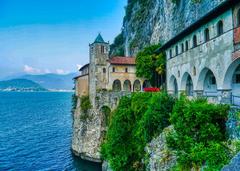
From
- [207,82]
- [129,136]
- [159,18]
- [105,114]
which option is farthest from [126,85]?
[207,82]

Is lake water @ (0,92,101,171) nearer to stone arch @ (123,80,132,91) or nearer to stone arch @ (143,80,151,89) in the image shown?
stone arch @ (123,80,132,91)

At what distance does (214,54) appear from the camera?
24.1m

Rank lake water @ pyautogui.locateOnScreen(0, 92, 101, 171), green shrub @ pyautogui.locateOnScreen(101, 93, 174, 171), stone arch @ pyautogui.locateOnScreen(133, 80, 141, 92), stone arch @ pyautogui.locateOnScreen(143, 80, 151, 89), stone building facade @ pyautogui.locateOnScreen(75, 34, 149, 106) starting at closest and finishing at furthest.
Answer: green shrub @ pyautogui.locateOnScreen(101, 93, 174, 171) < lake water @ pyautogui.locateOnScreen(0, 92, 101, 171) < stone building facade @ pyautogui.locateOnScreen(75, 34, 149, 106) < stone arch @ pyautogui.locateOnScreen(143, 80, 151, 89) < stone arch @ pyautogui.locateOnScreen(133, 80, 141, 92)

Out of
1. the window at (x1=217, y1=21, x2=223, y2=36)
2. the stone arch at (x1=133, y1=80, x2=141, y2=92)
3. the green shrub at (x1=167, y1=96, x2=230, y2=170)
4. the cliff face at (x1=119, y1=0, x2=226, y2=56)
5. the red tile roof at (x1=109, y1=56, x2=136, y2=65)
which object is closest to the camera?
the green shrub at (x1=167, y1=96, x2=230, y2=170)

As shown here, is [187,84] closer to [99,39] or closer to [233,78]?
[233,78]

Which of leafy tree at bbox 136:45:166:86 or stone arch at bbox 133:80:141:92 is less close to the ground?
leafy tree at bbox 136:45:166:86

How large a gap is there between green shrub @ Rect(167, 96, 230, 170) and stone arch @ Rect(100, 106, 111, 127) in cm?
2890

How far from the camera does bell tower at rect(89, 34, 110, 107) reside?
160 ft

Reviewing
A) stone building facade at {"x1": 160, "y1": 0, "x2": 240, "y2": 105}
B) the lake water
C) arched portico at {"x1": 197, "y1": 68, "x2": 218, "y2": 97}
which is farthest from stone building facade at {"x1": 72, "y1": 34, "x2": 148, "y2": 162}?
arched portico at {"x1": 197, "y1": 68, "x2": 218, "y2": 97}

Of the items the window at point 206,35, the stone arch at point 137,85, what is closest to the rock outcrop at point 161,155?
the window at point 206,35

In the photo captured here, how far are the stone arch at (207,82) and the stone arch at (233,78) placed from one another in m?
3.46

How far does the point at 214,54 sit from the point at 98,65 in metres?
28.7

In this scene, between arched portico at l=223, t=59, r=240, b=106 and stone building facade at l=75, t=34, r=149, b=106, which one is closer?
arched portico at l=223, t=59, r=240, b=106

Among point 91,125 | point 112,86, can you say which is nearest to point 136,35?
point 112,86
